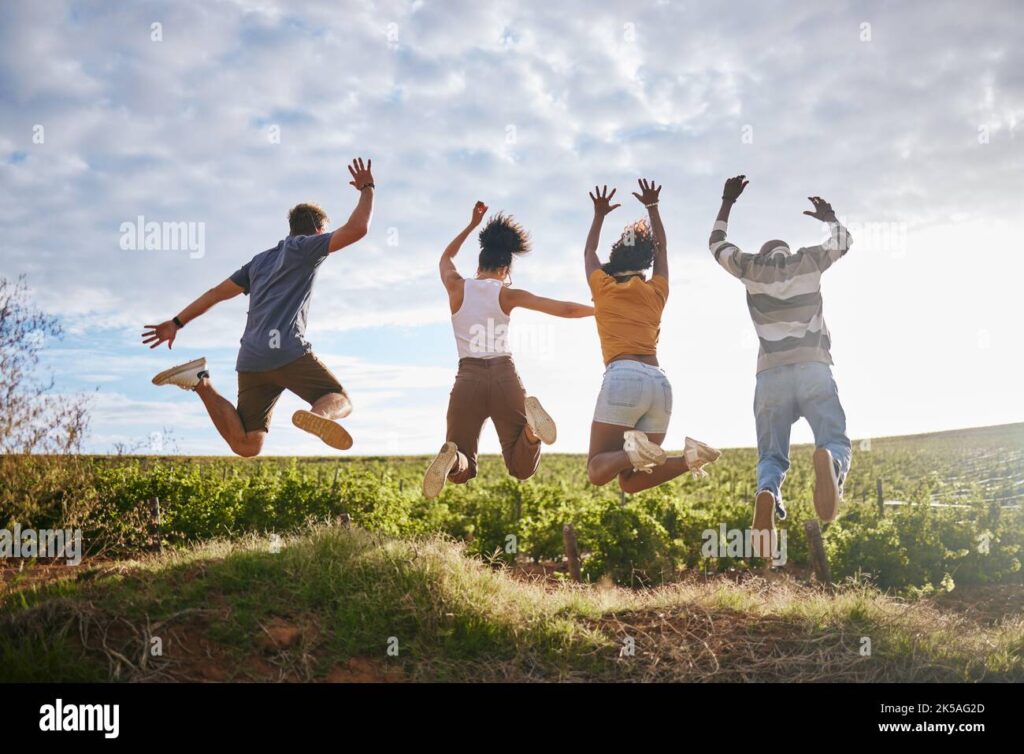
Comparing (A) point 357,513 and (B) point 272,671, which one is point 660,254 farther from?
(A) point 357,513

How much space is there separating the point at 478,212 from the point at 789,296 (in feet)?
9.77

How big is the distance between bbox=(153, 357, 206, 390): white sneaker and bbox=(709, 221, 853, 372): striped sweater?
480 cm

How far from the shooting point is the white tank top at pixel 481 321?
7.64 metres

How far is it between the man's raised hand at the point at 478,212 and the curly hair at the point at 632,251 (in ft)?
4.16

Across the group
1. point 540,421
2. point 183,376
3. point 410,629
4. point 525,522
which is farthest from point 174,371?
point 525,522

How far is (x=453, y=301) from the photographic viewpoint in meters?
7.74

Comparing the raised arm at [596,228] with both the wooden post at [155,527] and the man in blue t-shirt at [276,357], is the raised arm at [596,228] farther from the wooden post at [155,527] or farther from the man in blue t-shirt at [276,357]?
the wooden post at [155,527]

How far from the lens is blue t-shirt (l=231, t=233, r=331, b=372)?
7.33 m

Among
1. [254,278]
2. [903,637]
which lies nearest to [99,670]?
[254,278]

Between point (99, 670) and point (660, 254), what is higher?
point (660, 254)
